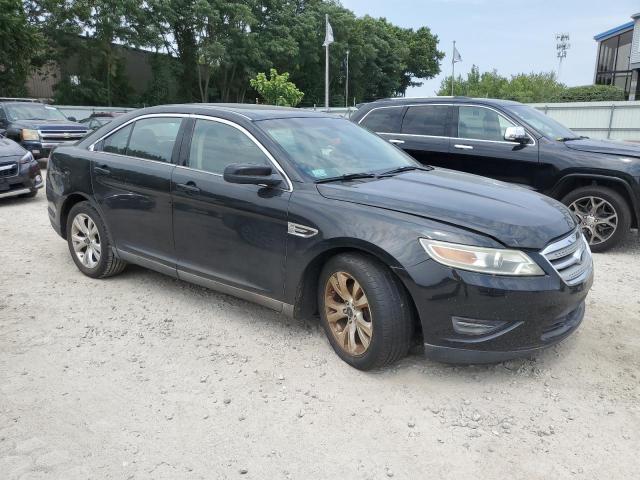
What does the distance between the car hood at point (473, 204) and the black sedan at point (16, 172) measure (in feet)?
23.9

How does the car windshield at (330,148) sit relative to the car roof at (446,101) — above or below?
below

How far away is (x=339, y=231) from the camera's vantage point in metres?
3.28

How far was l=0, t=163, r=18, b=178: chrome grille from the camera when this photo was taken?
28.5ft

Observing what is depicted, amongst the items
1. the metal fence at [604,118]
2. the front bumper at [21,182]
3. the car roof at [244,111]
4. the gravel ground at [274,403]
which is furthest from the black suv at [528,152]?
the metal fence at [604,118]

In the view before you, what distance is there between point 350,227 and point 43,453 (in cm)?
201

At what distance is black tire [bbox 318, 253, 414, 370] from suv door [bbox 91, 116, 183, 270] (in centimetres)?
175

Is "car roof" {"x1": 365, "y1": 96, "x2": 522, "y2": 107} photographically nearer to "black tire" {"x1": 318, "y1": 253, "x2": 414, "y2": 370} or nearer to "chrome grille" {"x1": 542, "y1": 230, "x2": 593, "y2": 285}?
"chrome grille" {"x1": 542, "y1": 230, "x2": 593, "y2": 285}

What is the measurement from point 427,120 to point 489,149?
106cm

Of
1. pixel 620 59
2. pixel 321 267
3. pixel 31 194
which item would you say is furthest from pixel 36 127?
pixel 620 59

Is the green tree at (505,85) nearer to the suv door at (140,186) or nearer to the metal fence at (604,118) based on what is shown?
the metal fence at (604,118)

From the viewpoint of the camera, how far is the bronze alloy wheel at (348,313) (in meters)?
3.29

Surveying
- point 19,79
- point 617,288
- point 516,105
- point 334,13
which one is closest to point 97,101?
point 19,79

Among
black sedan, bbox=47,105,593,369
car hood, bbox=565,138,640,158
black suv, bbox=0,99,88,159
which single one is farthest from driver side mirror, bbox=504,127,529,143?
black suv, bbox=0,99,88,159

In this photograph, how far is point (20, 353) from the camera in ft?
12.1
